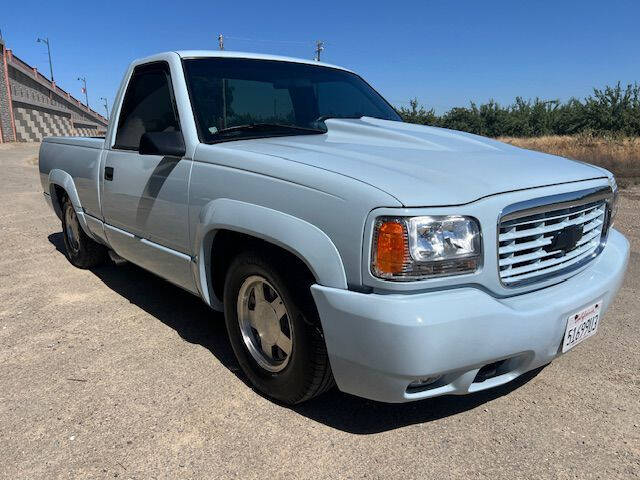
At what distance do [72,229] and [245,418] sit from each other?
366cm

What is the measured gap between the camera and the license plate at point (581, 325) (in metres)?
2.39

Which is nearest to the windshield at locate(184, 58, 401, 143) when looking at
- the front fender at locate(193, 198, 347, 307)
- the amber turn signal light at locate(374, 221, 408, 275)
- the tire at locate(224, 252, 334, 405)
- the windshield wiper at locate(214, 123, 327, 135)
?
the windshield wiper at locate(214, 123, 327, 135)

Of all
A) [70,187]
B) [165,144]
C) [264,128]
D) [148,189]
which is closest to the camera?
[165,144]

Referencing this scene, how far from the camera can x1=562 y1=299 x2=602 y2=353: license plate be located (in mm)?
2393

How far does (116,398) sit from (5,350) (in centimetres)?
119

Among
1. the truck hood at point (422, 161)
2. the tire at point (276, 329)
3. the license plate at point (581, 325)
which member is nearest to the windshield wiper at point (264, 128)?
the truck hood at point (422, 161)

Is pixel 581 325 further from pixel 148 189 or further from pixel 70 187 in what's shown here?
pixel 70 187

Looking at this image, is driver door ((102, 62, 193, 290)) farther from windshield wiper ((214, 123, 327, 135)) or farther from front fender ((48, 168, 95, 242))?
front fender ((48, 168, 95, 242))

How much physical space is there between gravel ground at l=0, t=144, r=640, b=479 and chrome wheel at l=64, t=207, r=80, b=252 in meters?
1.49

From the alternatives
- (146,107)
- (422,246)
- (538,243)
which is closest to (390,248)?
(422,246)

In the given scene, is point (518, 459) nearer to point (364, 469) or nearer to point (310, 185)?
point (364, 469)

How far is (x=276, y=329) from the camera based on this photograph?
2.71 meters

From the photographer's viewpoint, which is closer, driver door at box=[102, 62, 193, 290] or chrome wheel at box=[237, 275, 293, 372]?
chrome wheel at box=[237, 275, 293, 372]

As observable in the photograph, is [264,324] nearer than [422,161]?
No
